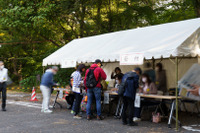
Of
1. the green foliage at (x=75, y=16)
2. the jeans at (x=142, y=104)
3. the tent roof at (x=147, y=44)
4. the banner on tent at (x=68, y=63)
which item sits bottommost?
the jeans at (x=142, y=104)

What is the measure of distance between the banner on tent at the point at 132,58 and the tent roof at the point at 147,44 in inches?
7.7

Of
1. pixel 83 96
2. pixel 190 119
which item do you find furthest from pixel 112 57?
pixel 190 119

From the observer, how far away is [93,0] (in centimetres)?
1767

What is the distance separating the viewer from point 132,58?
7.72m

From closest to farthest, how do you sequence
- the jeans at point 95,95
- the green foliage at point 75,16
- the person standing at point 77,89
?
1. the jeans at point 95,95
2. the person standing at point 77,89
3. the green foliage at point 75,16

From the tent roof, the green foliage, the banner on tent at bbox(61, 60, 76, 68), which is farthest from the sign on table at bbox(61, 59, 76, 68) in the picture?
the green foliage

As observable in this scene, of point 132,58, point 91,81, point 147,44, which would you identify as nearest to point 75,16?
point 147,44

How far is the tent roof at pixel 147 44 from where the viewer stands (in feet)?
23.0

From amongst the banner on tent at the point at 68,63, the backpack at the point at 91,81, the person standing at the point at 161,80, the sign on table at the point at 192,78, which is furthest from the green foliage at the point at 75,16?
the sign on table at the point at 192,78

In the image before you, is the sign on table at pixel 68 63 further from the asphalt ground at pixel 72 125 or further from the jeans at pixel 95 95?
the jeans at pixel 95 95

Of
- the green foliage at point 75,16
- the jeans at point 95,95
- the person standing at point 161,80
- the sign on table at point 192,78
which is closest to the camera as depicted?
the sign on table at point 192,78

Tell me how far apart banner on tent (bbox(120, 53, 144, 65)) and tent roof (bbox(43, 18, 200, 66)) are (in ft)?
0.64

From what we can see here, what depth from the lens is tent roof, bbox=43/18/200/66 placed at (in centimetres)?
701

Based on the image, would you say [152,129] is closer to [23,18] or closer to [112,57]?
[112,57]
